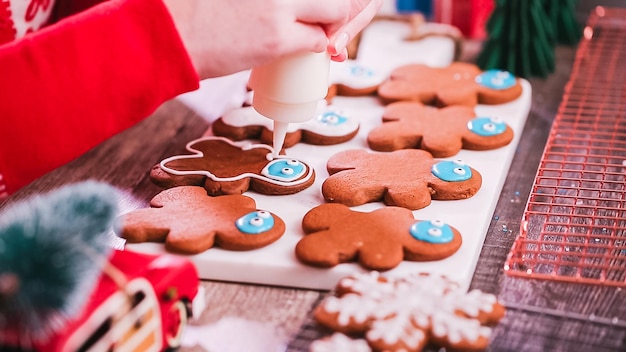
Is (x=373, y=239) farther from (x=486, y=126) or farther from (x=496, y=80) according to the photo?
(x=496, y=80)

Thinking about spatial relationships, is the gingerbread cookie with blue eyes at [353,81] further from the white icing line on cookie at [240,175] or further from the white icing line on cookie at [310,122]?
the white icing line on cookie at [240,175]

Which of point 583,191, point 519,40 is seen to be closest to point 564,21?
point 519,40

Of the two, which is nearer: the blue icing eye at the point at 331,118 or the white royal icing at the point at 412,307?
the white royal icing at the point at 412,307

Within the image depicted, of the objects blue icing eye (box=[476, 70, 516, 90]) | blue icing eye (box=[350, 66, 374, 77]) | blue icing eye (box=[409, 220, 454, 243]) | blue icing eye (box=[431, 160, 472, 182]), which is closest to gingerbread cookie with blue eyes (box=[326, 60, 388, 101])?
blue icing eye (box=[350, 66, 374, 77])

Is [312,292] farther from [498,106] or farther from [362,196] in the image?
[498,106]

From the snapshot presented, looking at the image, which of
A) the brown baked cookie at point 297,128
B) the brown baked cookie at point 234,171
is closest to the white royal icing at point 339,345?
the brown baked cookie at point 234,171

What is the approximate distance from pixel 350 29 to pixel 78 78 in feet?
1.00

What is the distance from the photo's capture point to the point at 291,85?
2.52 feet

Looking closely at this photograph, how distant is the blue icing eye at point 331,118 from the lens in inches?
36.2

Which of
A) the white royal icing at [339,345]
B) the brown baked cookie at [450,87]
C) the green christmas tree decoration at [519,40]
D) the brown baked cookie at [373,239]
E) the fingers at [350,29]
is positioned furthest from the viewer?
the green christmas tree decoration at [519,40]

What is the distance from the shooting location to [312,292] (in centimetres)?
68

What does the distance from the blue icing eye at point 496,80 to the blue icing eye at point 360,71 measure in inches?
6.0

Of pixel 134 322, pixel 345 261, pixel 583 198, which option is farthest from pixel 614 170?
pixel 134 322

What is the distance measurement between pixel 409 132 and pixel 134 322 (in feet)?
1.53
